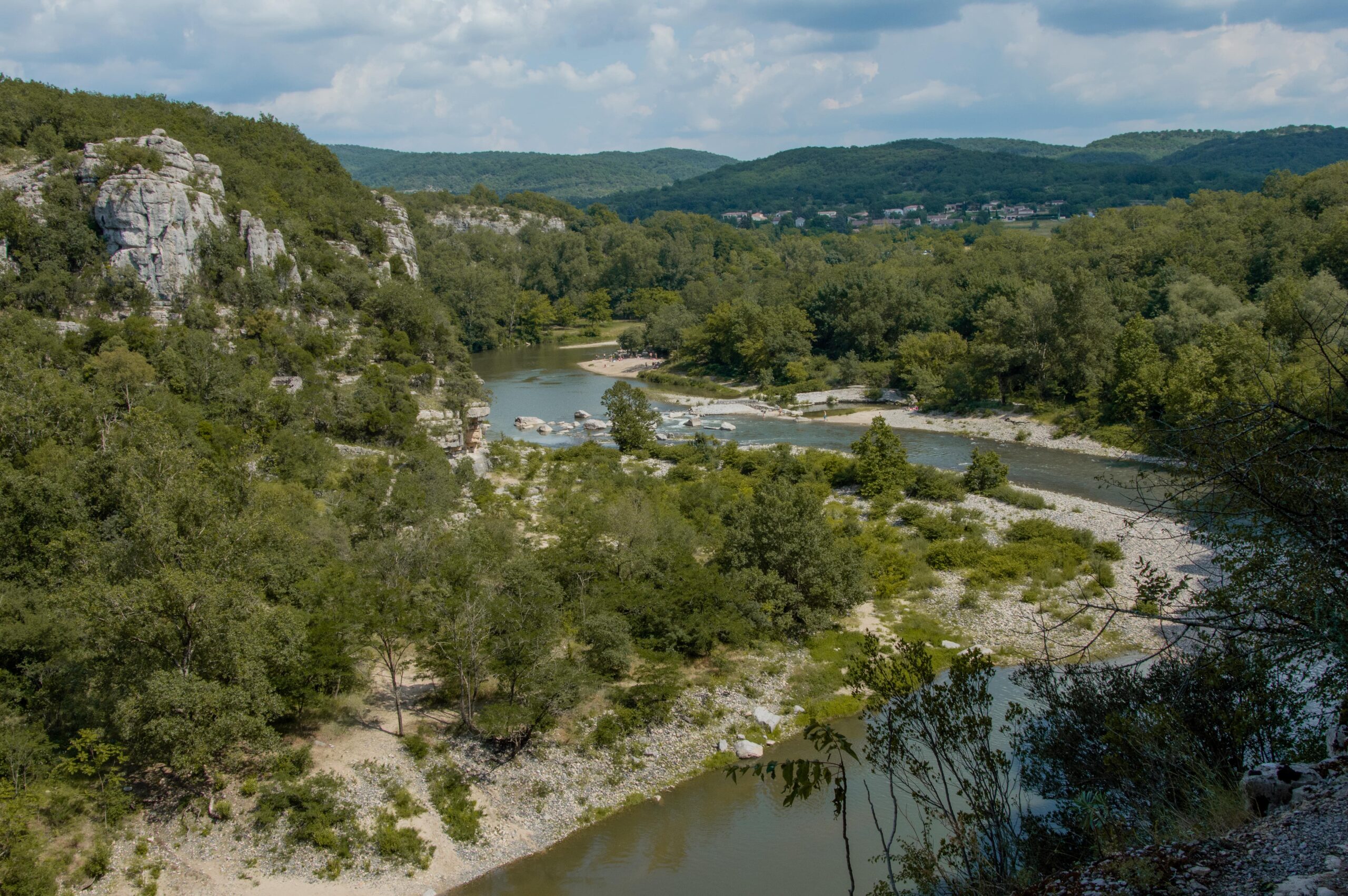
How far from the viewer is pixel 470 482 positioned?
3350 centimetres

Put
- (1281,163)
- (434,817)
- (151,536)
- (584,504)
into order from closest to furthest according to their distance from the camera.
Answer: (151,536) → (434,817) → (584,504) → (1281,163)

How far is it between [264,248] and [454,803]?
35770 millimetres

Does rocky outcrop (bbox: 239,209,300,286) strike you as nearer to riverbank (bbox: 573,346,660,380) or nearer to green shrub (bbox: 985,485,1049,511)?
riverbank (bbox: 573,346,660,380)

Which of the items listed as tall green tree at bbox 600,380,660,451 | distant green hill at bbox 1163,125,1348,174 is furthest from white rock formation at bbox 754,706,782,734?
distant green hill at bbox 1163,125,1348,174

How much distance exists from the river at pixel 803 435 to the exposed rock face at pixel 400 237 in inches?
422

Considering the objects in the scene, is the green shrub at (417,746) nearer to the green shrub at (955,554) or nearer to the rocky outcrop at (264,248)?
the green shrub at (955,554)

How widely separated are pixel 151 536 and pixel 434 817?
721 cm

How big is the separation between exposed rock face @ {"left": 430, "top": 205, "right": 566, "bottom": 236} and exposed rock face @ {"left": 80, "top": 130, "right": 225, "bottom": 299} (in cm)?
7079

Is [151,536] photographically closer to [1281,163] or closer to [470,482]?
[470,482]

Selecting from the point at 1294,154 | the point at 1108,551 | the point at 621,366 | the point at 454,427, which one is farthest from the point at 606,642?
the point at 1294,154

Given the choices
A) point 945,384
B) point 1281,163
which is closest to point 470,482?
point 945,384

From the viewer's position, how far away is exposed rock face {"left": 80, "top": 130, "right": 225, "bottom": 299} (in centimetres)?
3750

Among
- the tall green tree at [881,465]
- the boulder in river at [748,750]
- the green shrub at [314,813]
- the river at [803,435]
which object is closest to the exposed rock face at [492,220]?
the river at [803,435]

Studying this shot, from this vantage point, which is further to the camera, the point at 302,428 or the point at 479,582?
the point at 302,428
